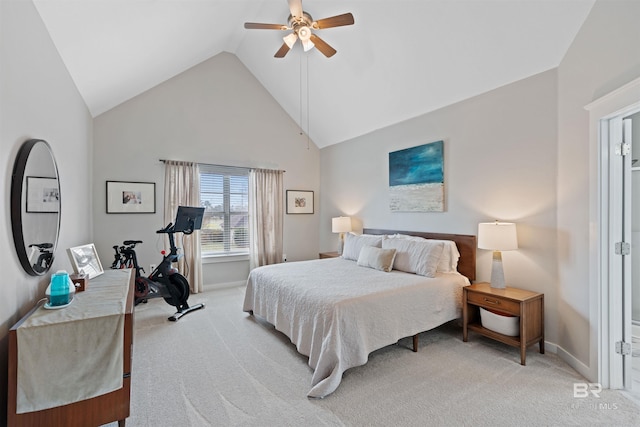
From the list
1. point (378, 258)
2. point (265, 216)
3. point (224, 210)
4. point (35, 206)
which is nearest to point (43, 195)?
point (35, 206)

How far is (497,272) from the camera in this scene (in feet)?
9.93

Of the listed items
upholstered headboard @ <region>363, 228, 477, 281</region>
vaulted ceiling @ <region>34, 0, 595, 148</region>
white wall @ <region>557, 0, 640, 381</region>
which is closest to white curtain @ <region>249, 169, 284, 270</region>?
vaulted ceiling @ <region>34, 0, 595, 148</region>

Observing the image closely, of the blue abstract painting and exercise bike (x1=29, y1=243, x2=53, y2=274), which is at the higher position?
the blue abstract painting

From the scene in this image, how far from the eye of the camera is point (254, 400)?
2.14m

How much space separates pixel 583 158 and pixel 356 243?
105 inches

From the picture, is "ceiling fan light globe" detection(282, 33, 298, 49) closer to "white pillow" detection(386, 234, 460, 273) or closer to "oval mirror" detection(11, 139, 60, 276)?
"oval mirror" detection(11, 139, 60, 276)

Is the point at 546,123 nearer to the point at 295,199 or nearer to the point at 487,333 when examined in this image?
the point at 487,333

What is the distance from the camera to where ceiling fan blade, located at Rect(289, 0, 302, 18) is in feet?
8.52

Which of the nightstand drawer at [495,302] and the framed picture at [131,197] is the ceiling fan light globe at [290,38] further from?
the nightstand drawer at [495,302]

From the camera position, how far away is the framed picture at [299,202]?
233 inches

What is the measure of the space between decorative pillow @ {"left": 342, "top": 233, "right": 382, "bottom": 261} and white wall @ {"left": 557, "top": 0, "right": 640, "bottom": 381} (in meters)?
1.98

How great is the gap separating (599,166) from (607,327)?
4.10 ft

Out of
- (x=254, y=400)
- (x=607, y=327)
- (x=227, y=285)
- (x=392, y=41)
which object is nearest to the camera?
(x=254, y=400)

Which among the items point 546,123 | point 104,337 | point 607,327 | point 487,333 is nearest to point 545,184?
point 546,123
